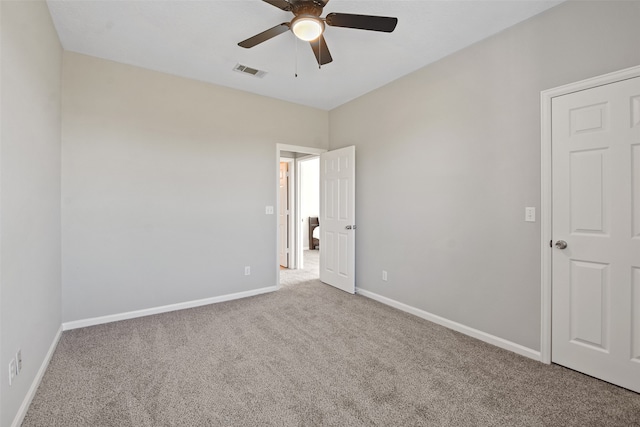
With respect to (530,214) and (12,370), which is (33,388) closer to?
(12,370)

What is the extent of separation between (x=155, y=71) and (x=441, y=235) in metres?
3.69

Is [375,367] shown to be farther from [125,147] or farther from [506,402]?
[125,147]

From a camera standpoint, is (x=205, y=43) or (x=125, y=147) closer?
(x=205, y=43)

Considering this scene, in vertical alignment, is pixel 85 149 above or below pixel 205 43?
below

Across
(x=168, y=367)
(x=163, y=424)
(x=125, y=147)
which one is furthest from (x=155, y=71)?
(x=163, y=424)

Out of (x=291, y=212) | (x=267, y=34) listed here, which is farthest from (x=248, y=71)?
(x=291, y=212)

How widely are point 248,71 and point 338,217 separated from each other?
227 centimetres

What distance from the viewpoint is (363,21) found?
2.00 metres

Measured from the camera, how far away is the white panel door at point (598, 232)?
77.8 inches

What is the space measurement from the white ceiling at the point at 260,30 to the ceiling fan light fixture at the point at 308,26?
0.37m

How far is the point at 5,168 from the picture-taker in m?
1.57

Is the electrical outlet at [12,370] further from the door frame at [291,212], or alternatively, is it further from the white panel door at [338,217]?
the door frame at [291,212]

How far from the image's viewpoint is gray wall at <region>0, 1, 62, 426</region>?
1.57 meters

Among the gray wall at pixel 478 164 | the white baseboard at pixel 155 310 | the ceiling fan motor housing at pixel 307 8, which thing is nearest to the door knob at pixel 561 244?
the gray wall at pixel 478 164
